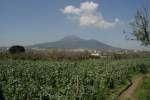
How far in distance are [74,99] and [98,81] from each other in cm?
645

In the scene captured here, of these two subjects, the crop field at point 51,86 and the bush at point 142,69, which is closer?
the crop field at point 51,86

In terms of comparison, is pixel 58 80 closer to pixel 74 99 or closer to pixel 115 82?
pixel 74 99

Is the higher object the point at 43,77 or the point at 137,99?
the point at 43,77

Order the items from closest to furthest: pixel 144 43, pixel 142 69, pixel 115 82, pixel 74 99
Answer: pixel 74 99
pixel 115 82
pixel 142 69
pixel 144 43

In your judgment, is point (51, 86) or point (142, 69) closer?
point (51, 86)

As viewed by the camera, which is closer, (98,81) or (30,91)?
(30,91)

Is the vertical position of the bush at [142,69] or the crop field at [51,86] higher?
the crop field at [51,86]

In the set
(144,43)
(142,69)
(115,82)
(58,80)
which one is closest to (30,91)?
(58,80)

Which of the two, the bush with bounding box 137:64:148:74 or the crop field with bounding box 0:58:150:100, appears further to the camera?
the bush with bounding box 137:64:148:74

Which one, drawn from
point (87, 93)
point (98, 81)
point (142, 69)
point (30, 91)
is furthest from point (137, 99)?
point (142, 69)

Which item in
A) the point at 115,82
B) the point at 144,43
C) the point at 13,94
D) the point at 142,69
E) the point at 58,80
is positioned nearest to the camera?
the point at 13,94

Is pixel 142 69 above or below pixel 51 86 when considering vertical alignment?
below

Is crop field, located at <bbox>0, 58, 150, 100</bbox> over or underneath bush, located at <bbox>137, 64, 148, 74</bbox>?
over

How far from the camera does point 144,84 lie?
23.2 meters
